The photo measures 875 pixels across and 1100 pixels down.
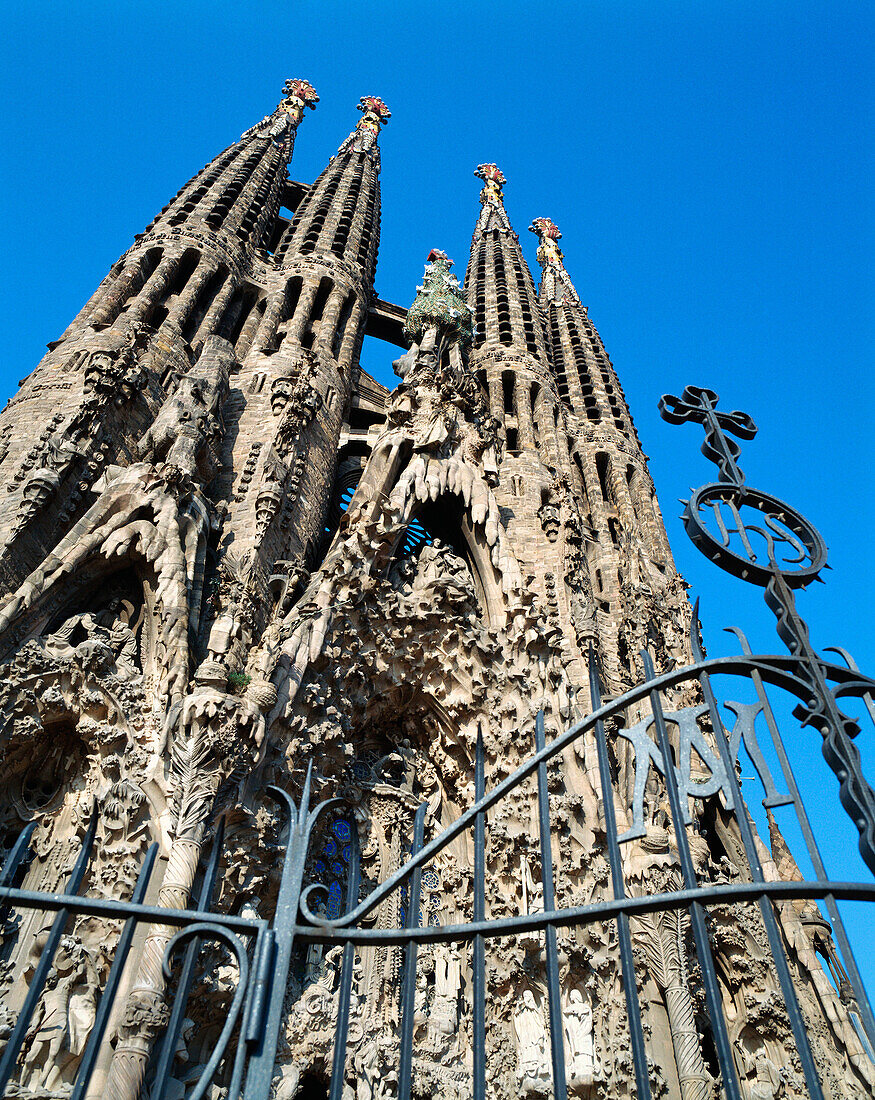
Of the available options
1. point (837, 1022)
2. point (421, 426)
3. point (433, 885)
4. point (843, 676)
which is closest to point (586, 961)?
point (433, 885)

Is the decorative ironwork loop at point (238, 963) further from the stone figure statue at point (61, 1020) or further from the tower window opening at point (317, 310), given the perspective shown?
the tower window opening at point (317, 310)

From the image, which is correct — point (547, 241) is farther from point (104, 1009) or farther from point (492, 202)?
point (104, 1009)

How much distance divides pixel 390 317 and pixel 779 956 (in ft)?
71.0

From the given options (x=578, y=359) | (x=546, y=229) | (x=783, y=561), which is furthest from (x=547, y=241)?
(x=783, y=561)

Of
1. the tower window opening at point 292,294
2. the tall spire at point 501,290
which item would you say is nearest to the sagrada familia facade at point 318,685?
the tower window opening at point 292,294

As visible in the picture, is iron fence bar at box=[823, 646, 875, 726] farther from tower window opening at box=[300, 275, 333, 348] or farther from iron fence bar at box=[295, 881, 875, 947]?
tower window opening at box=[300, 275, 333, 348]

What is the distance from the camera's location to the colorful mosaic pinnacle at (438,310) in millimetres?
16438

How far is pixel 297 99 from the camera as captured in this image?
27953 millimetres

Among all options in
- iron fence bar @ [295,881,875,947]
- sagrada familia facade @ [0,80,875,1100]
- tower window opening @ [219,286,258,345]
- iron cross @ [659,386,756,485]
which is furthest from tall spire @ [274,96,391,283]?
iron fence bar @ [295,881,875,947]

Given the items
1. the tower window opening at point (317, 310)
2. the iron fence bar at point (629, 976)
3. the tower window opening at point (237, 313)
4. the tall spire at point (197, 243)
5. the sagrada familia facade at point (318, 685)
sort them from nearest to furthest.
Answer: the iron fence bar at point (629, 976) < the sagrada familia facade at point (318, 685) < the tall spire at point (197, 243) < the tower window opening at point (237, 313) < the tower window opening at point (317, 310)

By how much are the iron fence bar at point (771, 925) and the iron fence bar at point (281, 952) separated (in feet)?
4.43

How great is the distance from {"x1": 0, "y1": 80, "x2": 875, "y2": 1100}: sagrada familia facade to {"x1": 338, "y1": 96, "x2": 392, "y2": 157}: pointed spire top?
553 inches

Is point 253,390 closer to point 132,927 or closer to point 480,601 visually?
point 480,601

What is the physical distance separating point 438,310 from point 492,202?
17918 millimetres
